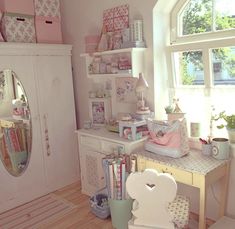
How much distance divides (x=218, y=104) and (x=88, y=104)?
58.4 inches

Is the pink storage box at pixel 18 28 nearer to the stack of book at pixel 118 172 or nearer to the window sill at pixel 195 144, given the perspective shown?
the stack of book at pixel 118 172

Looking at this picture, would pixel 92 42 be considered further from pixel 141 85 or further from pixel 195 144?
pixel 195 144

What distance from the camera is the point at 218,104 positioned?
2.20m

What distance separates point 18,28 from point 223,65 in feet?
6.44

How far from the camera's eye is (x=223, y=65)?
2.15m

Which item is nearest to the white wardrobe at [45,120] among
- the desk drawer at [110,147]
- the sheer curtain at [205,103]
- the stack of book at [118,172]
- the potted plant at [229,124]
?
the desk drawer at [110,147]

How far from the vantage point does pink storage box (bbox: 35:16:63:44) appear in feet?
9.12

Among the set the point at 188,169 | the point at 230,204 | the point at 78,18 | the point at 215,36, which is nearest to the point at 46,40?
the point at 78,18

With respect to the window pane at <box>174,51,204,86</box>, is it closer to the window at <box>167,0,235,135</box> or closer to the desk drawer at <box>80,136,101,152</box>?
the window at <box>167,0,235,135</box>

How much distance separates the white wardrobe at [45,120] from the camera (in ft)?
8.56

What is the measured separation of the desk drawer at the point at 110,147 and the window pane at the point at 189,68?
0.82 metres

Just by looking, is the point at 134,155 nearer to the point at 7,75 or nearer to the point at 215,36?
the point at 215,36

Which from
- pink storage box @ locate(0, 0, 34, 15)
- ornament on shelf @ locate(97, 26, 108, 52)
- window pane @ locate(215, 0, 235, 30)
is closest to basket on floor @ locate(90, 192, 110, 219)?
ornament on shelf @ locate(97, 26, 108, 52)

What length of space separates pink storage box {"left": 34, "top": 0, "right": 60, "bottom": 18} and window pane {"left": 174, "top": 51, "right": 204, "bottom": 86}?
1416 mm
